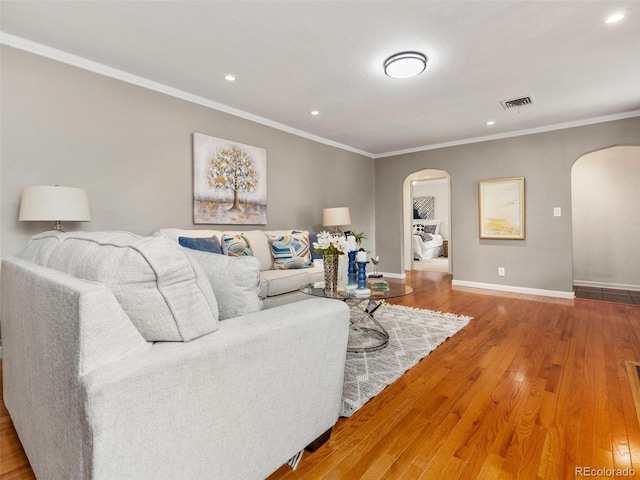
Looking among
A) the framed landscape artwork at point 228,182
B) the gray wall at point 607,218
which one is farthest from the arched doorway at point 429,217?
the framed landscape artwork at point 228,182

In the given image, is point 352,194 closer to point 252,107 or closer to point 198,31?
point 252,107

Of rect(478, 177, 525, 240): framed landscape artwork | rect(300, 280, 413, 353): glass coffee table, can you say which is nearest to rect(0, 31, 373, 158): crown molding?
rect(300, 280, 413, 353): glass coffee table

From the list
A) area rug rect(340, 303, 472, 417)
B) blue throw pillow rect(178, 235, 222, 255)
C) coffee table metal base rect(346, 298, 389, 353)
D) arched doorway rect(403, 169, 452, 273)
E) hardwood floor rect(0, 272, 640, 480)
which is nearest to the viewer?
Result: hardwood floor rect(0, 272, 640, 480)

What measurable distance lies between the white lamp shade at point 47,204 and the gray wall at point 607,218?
681 centimetres

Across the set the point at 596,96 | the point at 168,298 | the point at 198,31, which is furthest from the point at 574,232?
the point at 168,298

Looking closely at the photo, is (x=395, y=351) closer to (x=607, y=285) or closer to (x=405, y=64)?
(x=405, y=64)

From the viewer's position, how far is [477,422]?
1.69 metres

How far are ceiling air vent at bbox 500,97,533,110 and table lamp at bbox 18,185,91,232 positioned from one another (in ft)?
14.3

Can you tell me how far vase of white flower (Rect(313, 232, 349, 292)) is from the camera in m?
2.57

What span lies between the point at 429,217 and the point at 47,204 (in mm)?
10103

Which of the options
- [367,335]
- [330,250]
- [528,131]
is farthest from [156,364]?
[528,131]

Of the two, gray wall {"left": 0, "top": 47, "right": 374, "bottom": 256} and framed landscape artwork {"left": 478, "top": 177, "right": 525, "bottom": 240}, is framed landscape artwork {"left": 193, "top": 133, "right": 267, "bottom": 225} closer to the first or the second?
gray wall {"left": 0, "top": 47, "right": 374, "bottom": 256}

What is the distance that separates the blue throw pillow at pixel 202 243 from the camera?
2982mm

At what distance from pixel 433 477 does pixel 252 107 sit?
12.6 feet
